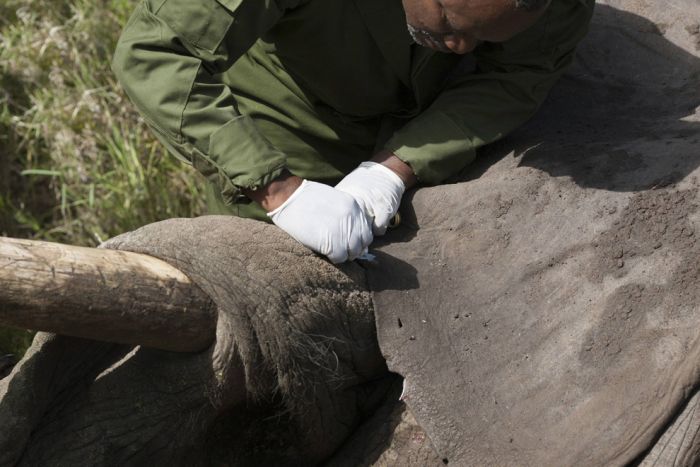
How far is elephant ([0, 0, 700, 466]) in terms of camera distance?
7.74ft

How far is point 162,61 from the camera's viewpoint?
2.54 meters

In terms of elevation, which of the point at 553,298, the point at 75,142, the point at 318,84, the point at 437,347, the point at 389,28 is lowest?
the point at 75,142

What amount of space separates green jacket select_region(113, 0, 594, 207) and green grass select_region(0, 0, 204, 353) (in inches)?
56.6

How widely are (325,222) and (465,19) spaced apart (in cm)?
59

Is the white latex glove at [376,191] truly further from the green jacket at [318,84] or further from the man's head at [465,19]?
the man's head at [465,19]

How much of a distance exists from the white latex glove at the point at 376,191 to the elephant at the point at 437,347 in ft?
0.26

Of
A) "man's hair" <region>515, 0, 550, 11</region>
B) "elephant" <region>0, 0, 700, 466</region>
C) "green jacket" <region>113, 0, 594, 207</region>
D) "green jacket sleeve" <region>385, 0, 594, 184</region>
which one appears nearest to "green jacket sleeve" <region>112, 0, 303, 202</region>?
"green jacket" <region>113, 0, 594, 207</region>

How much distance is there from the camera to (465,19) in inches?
92.7

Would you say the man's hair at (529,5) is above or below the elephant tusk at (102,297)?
above

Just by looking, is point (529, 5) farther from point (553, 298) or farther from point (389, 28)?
point (553, 298)

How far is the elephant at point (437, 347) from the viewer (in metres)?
2.36

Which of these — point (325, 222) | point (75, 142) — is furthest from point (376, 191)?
point (75, 142)

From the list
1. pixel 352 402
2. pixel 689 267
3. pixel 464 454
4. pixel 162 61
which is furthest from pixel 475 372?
pixel 162 61

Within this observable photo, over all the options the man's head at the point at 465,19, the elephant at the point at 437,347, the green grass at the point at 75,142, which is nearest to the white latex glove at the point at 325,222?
the elephant at the point at 437,347
